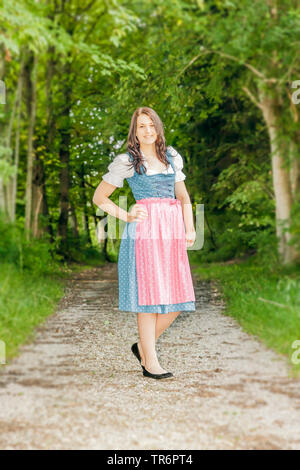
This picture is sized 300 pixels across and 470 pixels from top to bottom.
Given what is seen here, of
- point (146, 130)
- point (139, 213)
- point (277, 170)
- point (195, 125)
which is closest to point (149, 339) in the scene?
point (139, 213)

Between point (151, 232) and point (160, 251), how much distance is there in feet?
0.49

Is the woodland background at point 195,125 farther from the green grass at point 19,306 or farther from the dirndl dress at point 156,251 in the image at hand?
the dirndl dress at point 156,251

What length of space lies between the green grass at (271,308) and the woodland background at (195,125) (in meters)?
0.02

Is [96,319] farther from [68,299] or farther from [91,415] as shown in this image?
[91,415]

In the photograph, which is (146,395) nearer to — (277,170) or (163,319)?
(163,319)

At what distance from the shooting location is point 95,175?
9.53 m

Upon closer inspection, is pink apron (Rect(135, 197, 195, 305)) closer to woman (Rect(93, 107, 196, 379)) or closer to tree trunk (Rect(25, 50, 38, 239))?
woman (Rect(93, 107, 196, 379))

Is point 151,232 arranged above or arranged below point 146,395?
above

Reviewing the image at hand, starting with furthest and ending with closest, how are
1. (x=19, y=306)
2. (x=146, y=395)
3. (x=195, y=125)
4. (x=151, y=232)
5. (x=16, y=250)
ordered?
(x=195, y=125)
(x=16, y=250)
(x=19, y=306)
(x=151, y=232)
(x=146, y=395)

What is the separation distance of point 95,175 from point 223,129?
8.40 feet

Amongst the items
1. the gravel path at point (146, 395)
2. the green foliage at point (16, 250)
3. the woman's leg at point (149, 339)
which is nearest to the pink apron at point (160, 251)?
the woman's leg at point (149, 339)

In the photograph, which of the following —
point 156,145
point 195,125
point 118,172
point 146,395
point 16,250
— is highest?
point 195,125

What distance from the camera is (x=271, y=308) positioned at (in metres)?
4.51

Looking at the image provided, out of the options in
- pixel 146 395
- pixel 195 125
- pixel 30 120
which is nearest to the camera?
pixel 146 395
